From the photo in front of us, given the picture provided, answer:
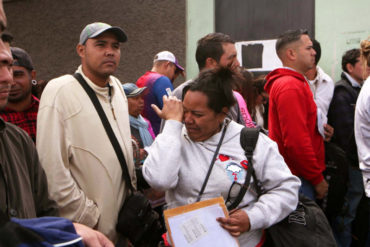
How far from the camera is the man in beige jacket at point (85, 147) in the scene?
2.18 meters

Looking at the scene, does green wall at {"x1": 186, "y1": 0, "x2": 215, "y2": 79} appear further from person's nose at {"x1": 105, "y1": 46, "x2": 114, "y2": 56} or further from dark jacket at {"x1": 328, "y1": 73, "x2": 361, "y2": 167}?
person's nose at {"x1": 105, "y1": 46, "x2": 114, "y2": 56}

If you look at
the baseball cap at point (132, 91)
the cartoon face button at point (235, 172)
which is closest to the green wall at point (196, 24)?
the baseball cap at point (132, 91)

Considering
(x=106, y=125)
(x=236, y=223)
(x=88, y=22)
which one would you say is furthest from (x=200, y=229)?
(x=88, y=22)

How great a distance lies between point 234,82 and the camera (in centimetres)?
232

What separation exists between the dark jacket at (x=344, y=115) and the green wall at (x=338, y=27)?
171cm

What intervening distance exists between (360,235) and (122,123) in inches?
112

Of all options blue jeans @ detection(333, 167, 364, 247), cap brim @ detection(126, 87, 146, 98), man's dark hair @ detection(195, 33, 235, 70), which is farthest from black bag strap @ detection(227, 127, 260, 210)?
blue jeans @ detection(333, 167, 364, 247)

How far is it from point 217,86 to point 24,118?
4.67 ft

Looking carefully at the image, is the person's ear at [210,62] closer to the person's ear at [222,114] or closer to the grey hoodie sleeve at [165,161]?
the person's ear at [222,114]

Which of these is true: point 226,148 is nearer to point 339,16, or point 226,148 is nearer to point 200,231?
point 200,231

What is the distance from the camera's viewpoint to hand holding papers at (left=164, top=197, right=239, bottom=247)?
1.94m

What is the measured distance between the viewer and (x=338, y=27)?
5.96 meters

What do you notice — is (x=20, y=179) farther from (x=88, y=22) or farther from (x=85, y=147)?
(x=88, y=22)

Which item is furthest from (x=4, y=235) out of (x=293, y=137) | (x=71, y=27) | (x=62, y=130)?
(x=71, y=27)
